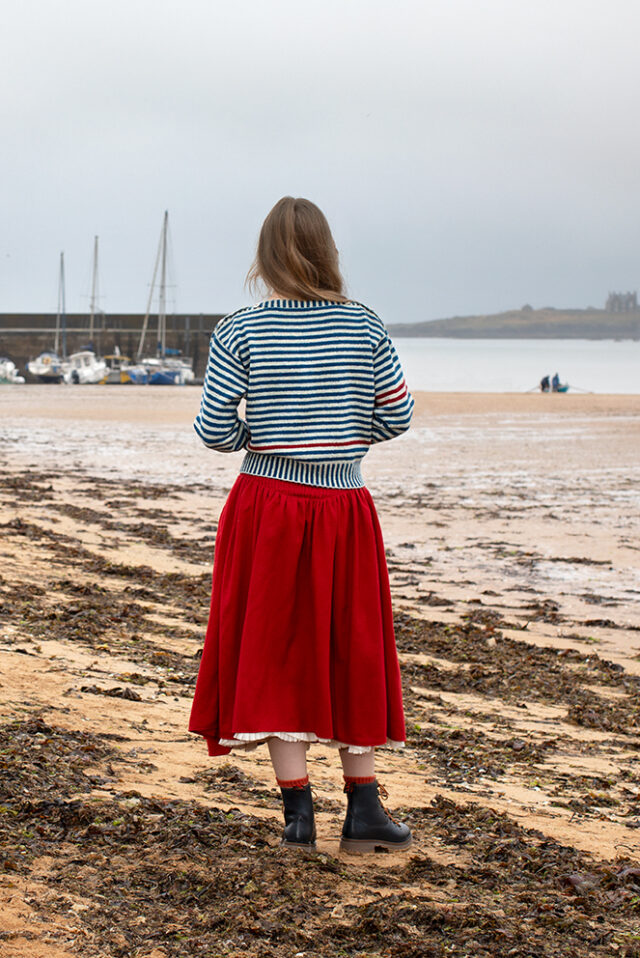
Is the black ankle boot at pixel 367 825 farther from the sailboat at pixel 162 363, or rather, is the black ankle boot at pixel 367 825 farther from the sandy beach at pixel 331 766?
the sailboat at pixel 162 363

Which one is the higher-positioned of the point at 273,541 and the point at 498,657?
the point at 273,541

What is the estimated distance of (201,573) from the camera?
9.08m

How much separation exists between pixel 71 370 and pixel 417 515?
183ft

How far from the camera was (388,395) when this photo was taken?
3.32 meters

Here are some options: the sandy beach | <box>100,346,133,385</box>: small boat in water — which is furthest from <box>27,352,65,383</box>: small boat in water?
the sandy beach

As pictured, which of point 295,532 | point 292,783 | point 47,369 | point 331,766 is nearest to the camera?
point 295,532

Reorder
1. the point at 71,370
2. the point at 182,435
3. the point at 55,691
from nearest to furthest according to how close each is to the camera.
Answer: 1. the point at 55,691
2. the point at 182,435
3. the point at 71,370

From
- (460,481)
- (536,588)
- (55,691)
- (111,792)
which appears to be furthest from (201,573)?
(460,481)

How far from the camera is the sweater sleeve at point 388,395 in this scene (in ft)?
10.8

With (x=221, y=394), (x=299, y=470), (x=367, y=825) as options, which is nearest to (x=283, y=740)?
(x=367, y=825)

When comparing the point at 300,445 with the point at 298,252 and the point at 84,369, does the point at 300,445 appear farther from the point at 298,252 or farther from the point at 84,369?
the point at 84,369

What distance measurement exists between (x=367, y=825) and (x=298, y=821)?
229 millimetres

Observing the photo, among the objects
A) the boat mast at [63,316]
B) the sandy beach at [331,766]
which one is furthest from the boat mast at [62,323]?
the sandy beach at [331,766]

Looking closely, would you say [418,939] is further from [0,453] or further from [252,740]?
[0,453]
